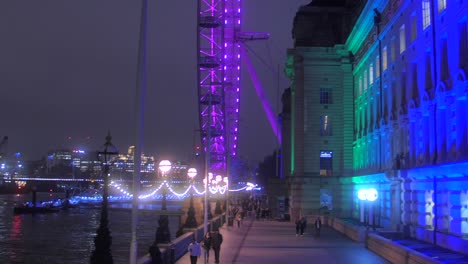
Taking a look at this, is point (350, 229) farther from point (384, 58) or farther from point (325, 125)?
point (325, 125)

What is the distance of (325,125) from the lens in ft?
237

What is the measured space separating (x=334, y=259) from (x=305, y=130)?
41541 millimetres

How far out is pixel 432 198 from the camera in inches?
1499

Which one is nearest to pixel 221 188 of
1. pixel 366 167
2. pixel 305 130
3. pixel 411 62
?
pixel 305 130

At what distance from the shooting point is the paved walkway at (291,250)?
3083 cm

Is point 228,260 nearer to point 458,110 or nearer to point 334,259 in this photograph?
point 334,259

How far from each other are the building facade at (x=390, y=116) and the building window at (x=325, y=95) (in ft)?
0.48

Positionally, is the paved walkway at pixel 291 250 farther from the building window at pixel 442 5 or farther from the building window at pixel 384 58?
the building window at pixel 384 58

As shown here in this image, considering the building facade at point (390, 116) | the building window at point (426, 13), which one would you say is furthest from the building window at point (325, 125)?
the building window at point (426, 13)

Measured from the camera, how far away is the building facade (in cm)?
3341

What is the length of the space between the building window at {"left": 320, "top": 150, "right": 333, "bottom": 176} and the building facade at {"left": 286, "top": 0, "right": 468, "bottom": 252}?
117mm

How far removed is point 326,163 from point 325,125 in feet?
14.7

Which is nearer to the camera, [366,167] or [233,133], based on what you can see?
[366,167]

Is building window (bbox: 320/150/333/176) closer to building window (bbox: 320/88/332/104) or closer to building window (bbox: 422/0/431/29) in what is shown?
building window (bbox: 320/88/332/104)
